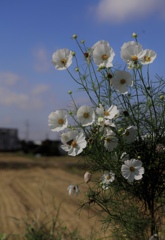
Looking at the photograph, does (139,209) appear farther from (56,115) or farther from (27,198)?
(27,198)

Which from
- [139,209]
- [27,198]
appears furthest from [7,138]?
[139,209]

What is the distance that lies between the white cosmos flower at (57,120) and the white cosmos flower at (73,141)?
8 centimetres

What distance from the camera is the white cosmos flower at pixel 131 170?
2.51 m

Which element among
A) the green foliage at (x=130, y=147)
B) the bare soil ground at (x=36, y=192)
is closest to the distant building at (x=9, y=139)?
the bare soil ground at (x=36, y=192)

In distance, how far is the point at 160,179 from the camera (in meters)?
2.81

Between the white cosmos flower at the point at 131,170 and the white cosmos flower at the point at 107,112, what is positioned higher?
the white cosmos flower at the point at 107,112

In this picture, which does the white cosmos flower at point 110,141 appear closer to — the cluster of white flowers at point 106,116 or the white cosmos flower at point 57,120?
the cluster of white flowers at point 106,116

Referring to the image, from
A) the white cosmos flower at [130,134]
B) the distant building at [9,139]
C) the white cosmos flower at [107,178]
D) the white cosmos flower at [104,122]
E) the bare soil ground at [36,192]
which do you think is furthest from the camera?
the distant building at [9,139]

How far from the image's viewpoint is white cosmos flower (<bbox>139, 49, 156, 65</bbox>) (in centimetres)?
261

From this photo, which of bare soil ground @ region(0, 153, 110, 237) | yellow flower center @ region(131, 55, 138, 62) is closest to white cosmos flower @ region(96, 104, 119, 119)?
yellow flower center @ region(131, 55, 138, 62)

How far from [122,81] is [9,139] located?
4005 centimetres

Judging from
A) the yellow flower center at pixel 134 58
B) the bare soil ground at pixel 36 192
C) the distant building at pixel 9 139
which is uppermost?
the distant building at pixel 9 139

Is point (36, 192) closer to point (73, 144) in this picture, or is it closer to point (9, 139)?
point (73, 144)

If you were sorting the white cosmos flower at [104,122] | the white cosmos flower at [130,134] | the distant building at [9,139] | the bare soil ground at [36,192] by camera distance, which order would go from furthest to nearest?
the distant building at [9,139] → the bare soil ground at [36,192] → the white cosmos flower at [130,134] → the white cosmos flower at [104,122]
